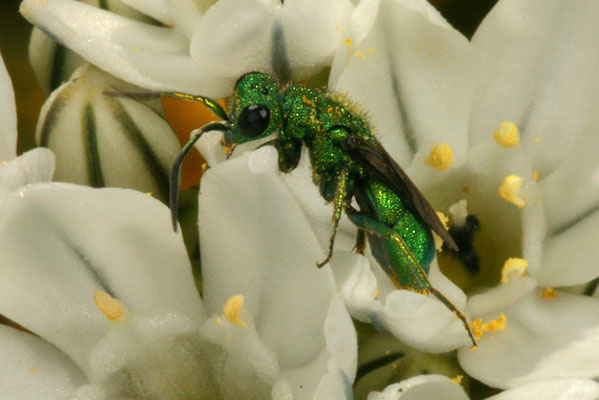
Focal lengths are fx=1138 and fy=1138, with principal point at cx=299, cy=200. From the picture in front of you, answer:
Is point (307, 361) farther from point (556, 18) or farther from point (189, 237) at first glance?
point (556, 18)

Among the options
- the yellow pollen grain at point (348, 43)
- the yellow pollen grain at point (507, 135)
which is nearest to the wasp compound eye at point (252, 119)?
the yellow pollen grain at point (348, 43)

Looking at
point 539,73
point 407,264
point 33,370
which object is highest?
point 539,73

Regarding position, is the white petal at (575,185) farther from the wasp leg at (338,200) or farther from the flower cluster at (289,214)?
the wasp leg at (338,200)

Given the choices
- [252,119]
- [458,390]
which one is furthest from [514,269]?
[252,119]

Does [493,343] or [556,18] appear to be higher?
[556,18]

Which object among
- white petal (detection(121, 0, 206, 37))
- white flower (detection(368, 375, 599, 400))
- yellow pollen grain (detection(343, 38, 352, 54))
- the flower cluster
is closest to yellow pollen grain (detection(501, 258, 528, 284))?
the flower cluster

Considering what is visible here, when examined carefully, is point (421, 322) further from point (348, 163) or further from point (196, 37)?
point (196, 37)

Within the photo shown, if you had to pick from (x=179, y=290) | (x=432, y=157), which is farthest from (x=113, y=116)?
(x=432, y=157)

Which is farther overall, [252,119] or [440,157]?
[440,157]
